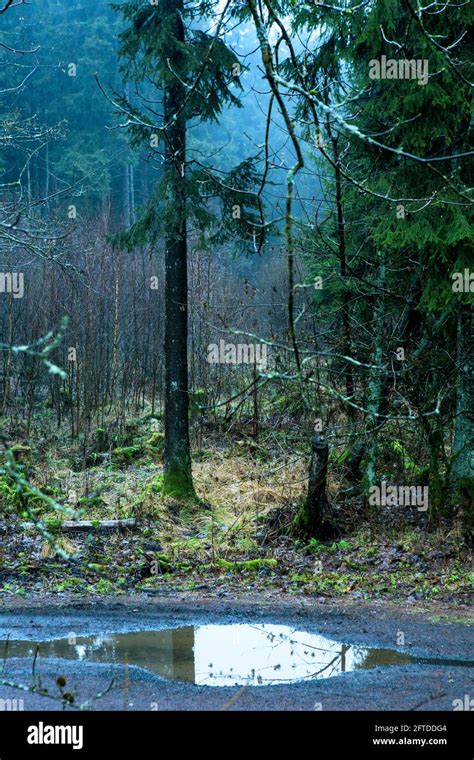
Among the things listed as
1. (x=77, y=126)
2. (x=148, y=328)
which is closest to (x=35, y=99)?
(x=77, y=126)

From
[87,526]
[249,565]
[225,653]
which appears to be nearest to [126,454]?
[87,526]

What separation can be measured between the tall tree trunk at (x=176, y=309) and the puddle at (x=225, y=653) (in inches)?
220

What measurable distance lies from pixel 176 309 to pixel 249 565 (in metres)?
4.83

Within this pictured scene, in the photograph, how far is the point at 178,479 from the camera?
12750mm

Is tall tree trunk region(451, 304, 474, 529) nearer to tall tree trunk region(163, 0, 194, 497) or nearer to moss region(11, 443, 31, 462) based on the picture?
tall tree trunk region(163, 0, 194, 497)

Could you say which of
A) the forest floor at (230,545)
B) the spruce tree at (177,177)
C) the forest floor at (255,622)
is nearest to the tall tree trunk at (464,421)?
the forest floor at (230,545)

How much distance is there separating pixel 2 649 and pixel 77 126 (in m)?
30.4

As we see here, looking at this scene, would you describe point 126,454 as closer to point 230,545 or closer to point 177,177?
point 230,545

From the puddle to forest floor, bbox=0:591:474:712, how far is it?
0.14 m

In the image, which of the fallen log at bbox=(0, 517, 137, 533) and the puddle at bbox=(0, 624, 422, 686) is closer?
the puddle at bbox=(0, 624, 422, 686)

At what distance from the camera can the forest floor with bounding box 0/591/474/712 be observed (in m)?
5.44

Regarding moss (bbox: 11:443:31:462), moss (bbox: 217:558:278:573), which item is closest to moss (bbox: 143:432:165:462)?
moss (bbox: 11:443:31:462)

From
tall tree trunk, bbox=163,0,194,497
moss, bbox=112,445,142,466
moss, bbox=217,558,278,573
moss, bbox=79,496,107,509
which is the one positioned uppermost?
tall tree trunk, bbox=163,0,194,497
